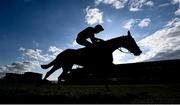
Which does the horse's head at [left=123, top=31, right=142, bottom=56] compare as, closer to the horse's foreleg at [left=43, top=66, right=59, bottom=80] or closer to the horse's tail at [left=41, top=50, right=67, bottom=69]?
the horse's tail at [left=41, top=50, right=67, bottom=69]

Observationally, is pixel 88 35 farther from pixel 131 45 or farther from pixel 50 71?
pixel 50 71

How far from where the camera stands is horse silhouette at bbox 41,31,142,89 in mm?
11578

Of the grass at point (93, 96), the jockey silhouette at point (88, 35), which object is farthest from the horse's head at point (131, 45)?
the grass at point (93, 96)

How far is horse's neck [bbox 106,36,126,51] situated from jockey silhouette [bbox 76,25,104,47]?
0.69m

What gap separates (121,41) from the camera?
12.4 meters

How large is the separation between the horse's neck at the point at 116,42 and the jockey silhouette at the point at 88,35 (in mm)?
694

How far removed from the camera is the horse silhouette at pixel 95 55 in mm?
11578

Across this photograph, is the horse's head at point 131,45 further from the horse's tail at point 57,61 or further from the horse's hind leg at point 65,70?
the horse's tail at point 57,61

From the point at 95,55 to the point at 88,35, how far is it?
1.04 metres

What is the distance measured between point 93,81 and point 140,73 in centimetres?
→ 1169

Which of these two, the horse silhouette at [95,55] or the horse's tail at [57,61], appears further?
the horse's tail at [57,61]

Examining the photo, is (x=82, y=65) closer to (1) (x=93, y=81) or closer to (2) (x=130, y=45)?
(2) (x=130, y=45)

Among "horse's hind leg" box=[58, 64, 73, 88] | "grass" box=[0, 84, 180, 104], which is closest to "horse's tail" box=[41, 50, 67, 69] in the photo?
"horse's hind leg" box=[58, 64, 73, 88]

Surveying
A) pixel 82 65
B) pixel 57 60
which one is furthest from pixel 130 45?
pixel 57 60
